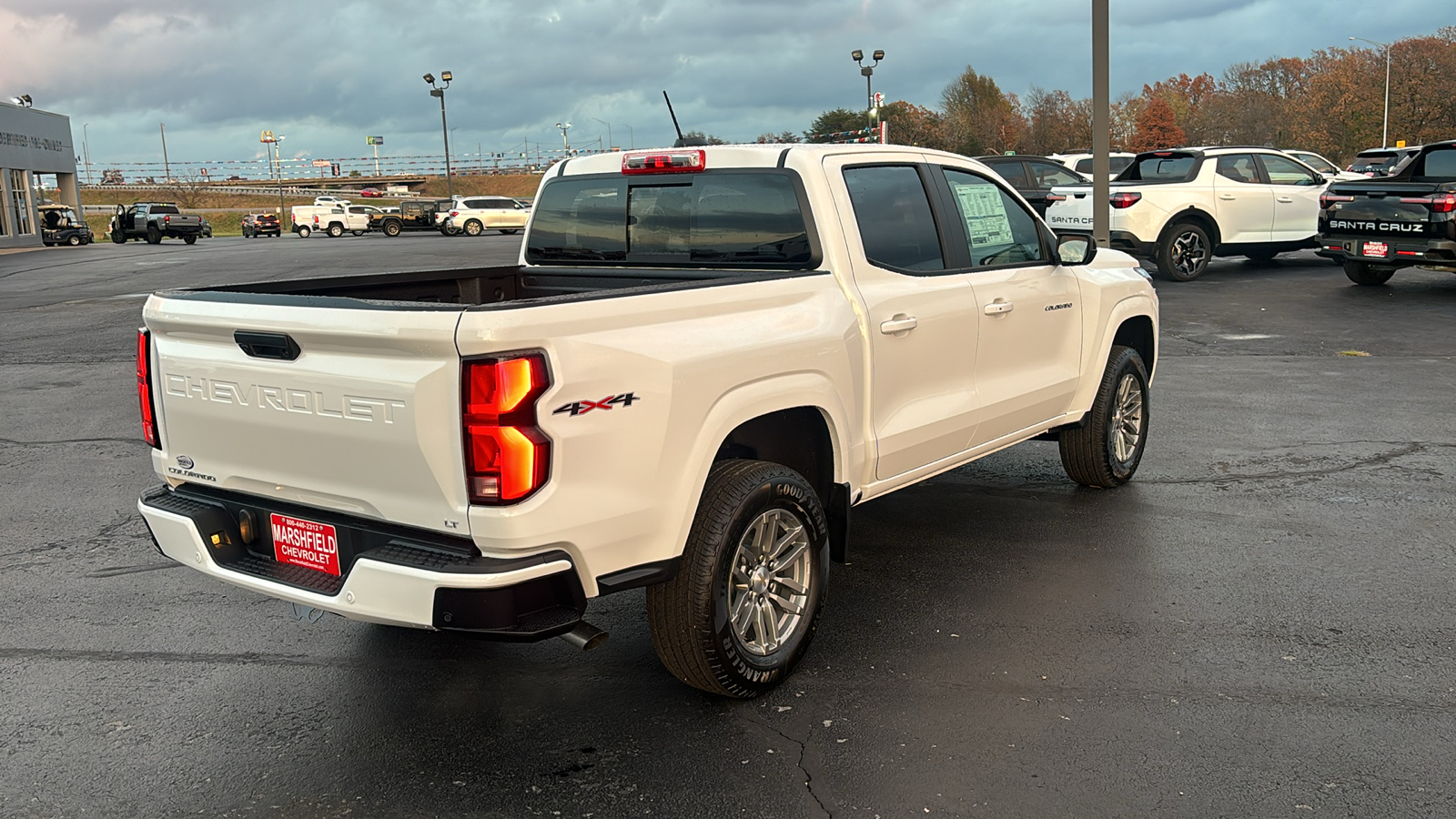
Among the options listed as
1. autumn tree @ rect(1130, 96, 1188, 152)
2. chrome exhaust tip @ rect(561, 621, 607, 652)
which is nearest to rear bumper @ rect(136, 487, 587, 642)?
chrome exhaust tip @ rect(561, 621, 607, 652)

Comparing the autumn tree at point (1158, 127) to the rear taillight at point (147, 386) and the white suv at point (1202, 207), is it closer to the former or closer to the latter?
the white suv at point (1202, 207)

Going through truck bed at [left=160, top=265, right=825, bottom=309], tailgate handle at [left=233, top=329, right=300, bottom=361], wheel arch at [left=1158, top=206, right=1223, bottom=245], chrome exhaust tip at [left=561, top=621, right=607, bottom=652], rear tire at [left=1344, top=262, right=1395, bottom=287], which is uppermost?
truck bed at [left=160, top=265, right=825, bottom=309]

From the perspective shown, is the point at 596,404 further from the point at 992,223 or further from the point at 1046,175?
the point at 1046,175

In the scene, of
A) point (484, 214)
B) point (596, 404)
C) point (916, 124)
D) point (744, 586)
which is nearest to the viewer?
point (596, 404)

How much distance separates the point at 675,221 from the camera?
5020 millimetres

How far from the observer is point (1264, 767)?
348 cm

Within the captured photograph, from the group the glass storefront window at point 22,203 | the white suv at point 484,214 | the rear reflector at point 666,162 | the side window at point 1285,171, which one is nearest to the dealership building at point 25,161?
the glass storefront window at point 22,203

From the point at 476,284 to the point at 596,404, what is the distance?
2.49 meters

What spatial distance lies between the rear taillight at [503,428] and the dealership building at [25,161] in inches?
2117

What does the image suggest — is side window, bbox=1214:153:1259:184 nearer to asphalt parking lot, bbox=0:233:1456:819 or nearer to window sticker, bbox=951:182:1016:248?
asphalt parking lot, bbox=0:233:1456:819

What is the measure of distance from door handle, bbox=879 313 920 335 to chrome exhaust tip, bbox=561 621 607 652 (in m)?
A: 1.73

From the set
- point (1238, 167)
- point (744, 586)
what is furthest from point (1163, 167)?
point (744, 586)

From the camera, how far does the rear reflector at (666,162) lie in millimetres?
4914

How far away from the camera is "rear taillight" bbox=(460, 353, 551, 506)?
3.13 metres
